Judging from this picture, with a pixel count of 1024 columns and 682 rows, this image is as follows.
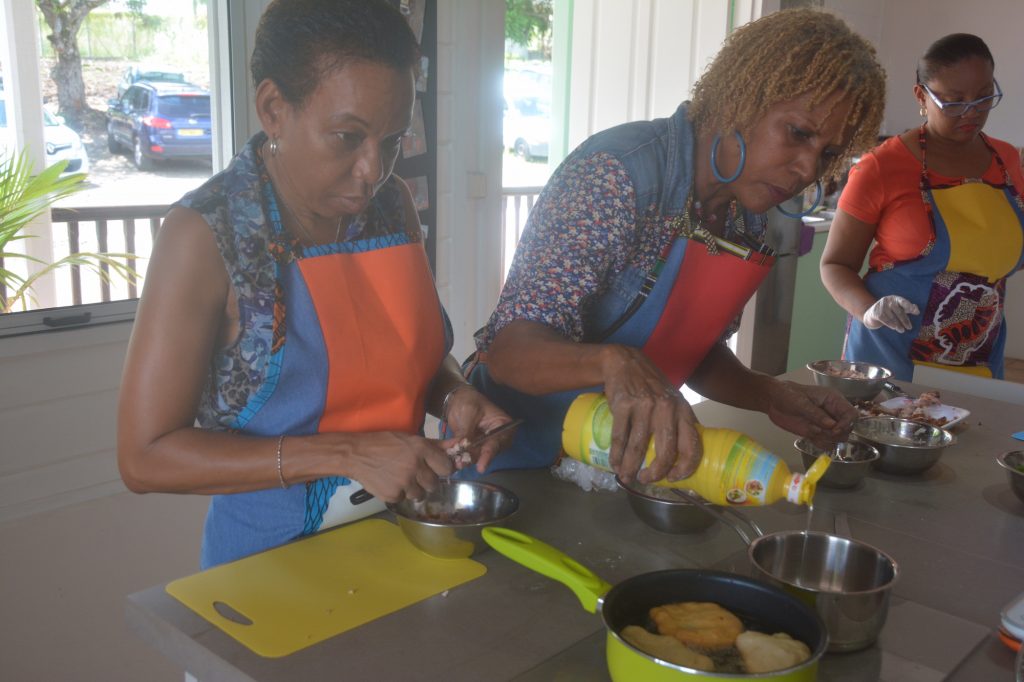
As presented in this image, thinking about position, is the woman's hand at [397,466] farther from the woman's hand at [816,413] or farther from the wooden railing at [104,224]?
the wooden railing at [104,224]

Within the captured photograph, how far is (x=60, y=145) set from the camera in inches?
91.8

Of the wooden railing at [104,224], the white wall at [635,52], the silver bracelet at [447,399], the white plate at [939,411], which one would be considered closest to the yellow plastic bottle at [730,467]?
the silver bracelet at [447,399]

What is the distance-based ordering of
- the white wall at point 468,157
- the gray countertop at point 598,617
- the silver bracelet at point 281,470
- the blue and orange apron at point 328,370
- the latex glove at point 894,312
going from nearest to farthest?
1. the gray countertop at point 598,617
2. the silver bracelet at point 281,470
3. the blue and orange apron at point 328,370
4. the latex glove at point 894,312
5. the white wall at point 468,157

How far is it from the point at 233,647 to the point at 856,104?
1.26 meters

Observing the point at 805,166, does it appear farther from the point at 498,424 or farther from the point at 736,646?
the point at 736,646

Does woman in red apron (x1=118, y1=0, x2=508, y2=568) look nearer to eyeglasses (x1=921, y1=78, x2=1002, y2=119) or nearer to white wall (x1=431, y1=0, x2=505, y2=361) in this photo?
white wall (x1=431, y1=0, x2=505, y2=361)

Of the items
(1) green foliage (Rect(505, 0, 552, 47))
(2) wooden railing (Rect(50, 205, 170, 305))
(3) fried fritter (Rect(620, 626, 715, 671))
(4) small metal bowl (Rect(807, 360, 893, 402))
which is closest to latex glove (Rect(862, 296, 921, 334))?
(4) small metal bowl (Rect(807, 360, 893, 402))

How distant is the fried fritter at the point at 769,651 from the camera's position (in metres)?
0.97

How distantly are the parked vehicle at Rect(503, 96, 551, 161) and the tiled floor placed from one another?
126 inches

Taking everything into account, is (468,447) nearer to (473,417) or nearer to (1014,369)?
(473,417)

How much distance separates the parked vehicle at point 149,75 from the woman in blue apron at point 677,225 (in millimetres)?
1358

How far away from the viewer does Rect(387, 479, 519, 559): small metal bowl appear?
4.22 feet

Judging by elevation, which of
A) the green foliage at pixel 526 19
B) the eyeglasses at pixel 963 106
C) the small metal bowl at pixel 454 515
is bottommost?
the small metal bowl at pixel 454 515

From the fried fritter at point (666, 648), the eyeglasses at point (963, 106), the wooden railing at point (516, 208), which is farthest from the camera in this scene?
the wooden railing at point (516, 208)
